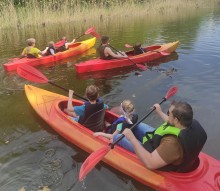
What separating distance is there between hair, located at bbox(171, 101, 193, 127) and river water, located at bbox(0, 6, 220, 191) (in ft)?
3.76

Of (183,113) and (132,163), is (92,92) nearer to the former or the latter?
(132,163)

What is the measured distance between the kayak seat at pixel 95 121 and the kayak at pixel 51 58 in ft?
16.3

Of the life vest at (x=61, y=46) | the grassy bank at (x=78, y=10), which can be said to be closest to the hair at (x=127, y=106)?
the life vest at (x=61, y=46)

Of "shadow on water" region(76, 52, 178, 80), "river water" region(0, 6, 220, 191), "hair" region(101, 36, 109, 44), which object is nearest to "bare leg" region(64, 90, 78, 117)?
"river water" region(0, 6, 220, 191)

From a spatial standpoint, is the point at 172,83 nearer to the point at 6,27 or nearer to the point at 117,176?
the point at 117,176

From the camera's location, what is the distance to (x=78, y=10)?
18078 mm

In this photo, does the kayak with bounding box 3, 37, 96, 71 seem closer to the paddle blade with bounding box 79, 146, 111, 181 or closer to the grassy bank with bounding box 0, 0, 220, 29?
the grassy bank with bounding box 0, 0, 220, 29

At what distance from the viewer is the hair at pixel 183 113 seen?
10.6 ft

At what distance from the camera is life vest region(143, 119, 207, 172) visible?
10.9ft

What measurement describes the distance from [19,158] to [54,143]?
0.64 m

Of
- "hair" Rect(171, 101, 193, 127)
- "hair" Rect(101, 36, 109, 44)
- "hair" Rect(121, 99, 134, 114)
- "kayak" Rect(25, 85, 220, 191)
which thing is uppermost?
"hair" Rect(171, 101, 193, 127)

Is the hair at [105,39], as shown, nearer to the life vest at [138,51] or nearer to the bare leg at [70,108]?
the life vest at [138,51]

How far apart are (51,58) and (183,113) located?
7.32 meters

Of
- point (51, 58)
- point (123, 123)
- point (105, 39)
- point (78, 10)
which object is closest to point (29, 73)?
point (123, 123)
